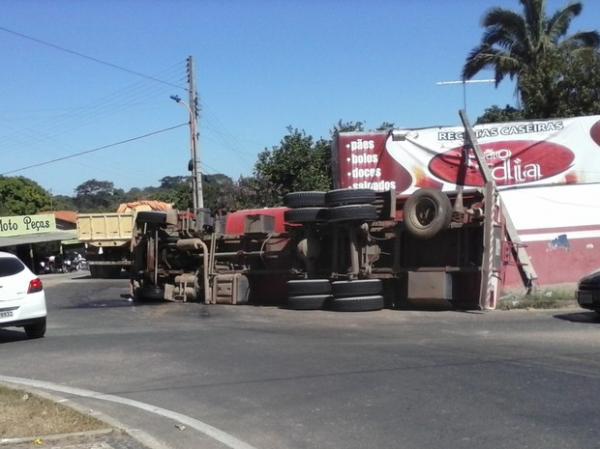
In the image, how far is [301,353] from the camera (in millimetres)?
10555

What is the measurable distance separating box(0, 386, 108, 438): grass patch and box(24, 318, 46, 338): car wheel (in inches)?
225

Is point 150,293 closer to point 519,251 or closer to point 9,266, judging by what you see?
point 9,266

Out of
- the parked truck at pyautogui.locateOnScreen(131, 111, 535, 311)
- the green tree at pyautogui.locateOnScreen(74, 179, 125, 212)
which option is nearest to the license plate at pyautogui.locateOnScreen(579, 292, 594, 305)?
the parked truck at pyautogui.locateOnScreen(131, 111, 535, 311)

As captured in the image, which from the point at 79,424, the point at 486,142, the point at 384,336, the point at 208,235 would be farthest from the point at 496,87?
the point at 79,424

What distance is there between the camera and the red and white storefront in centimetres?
1853

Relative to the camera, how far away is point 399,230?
16.7 metres

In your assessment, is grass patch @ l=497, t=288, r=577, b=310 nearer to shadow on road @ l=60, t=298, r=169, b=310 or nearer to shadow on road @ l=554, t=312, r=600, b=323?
shadow on road @ l=554, t=312, r=600, b=323

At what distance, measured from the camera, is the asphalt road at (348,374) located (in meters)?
6.40

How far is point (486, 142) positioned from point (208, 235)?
8354mm

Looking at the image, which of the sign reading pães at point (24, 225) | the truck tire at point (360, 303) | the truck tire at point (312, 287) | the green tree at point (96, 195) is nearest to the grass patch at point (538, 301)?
the truck tire at point (360, 303)

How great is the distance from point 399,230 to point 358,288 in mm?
1665

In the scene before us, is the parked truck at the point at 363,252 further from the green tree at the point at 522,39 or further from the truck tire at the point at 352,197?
the green tree at the point at 522,39

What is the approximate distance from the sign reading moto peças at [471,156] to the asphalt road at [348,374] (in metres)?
6.44

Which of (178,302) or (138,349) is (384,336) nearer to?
(138,349)
